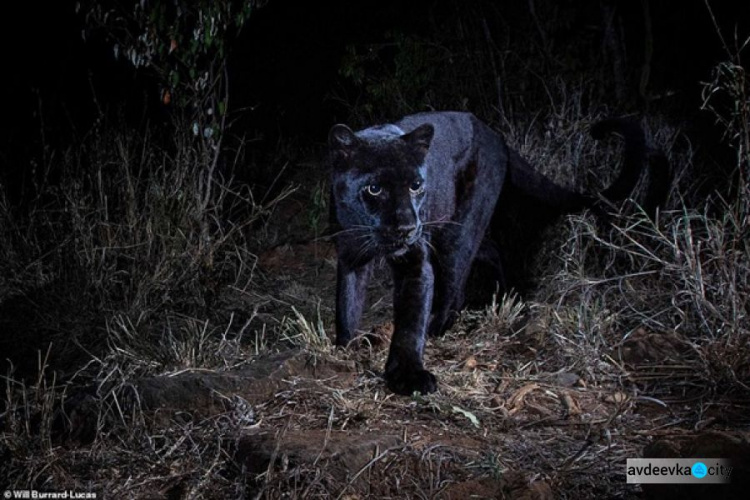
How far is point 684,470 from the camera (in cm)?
252

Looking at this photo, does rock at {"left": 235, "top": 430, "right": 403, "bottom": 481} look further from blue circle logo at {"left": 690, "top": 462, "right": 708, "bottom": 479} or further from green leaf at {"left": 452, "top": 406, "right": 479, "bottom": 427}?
blue circle logo at {"left": 690, "top": 462, "right": 708, "bottom": 479}

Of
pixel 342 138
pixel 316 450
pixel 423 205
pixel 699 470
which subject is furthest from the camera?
pixel 423 205

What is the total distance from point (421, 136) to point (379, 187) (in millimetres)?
440

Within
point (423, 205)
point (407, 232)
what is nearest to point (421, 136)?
point (423, 205)

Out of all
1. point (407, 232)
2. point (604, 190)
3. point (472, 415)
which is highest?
point (604, 190)

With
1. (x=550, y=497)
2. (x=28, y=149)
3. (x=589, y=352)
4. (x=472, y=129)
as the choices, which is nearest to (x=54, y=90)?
(x=28, y=149)

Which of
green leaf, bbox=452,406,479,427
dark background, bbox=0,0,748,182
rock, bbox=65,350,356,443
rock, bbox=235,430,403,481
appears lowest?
green leaf, bbox=452,406,479,427

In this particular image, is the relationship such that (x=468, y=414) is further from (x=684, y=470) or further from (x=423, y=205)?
(x=423, y=205)

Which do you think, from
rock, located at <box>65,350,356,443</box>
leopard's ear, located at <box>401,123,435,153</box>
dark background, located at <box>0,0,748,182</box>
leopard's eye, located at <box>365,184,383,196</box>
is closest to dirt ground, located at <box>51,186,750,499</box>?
rock, located at <box>65,350,356,443</box>

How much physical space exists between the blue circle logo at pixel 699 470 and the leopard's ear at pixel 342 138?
7.89ft

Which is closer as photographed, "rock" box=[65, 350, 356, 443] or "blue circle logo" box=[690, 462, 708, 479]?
"blue circle logo" box=[690, 462, 708, 479]

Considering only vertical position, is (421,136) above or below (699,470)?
above

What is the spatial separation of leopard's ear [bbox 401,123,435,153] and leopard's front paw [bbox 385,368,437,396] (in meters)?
1.24

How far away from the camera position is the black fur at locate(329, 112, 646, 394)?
13.4 ft
